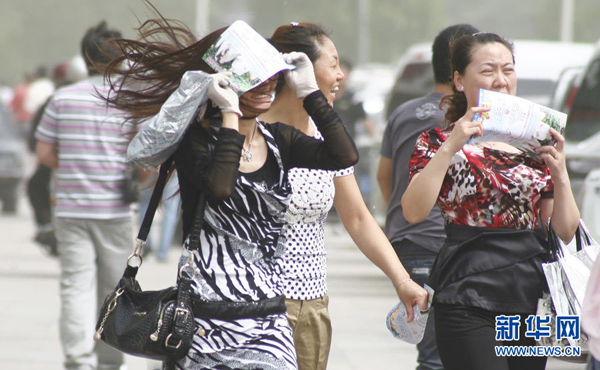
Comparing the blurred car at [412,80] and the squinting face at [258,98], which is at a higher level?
the squinting face at [258,98]

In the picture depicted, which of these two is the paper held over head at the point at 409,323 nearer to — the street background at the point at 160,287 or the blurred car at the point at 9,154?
the street background at the point at 160,287

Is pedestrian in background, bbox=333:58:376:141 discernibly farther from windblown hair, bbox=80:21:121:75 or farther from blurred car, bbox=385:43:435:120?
windblown hair, bbox=80:21:121:75

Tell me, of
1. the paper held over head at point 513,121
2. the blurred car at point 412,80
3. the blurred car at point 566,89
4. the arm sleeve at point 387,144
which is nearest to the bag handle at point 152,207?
the paper held over head at point 513,121

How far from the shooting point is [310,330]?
4.02 m

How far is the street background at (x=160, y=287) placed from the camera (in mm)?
7078

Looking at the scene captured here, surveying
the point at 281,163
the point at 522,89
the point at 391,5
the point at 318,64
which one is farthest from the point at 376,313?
the point at 391,5

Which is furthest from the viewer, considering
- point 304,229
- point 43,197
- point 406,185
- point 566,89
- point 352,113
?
point 352,113

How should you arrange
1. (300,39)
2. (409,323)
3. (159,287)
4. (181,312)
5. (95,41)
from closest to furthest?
(181,312), (409,323), (300,39), (95,41), (159,287)

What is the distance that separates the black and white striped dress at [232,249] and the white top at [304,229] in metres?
0.48

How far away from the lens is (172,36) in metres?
3.71

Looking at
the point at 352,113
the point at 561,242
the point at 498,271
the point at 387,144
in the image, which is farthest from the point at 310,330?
the point at 352,113

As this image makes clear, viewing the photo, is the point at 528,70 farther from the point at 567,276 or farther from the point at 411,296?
the point at 567,276

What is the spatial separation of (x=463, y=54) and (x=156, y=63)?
111 centimetres

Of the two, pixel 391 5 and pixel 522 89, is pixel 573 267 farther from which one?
pixel 391 5
